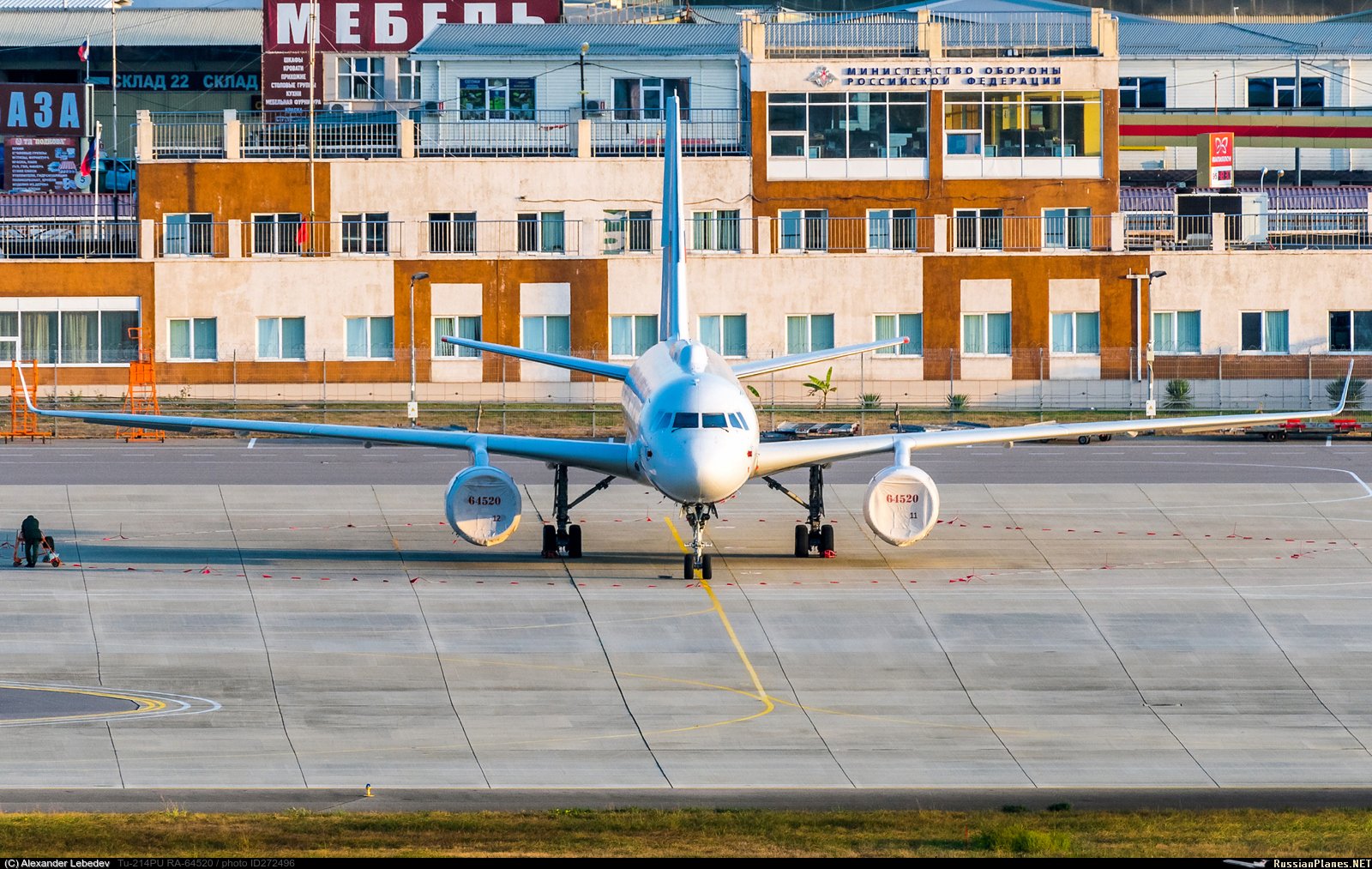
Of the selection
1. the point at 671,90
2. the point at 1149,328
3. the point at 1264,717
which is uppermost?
the point at 671,90

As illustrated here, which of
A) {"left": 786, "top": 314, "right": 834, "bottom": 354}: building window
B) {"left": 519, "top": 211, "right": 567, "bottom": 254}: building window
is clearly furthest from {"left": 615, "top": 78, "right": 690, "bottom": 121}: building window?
{"left": 786, "top": 314, "right": 834, "bottom": 354}: building window

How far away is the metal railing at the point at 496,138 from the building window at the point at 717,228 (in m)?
7.08

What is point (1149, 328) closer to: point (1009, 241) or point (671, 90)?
point (1009, 241)

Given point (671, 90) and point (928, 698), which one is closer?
point (928, 698)

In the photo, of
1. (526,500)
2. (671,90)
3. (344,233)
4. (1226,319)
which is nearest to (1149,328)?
(1226,319)

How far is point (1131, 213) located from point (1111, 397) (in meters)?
18.7

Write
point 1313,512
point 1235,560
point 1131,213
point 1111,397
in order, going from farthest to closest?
point 1131,213, point 1111,397, point 1313,512, point 1235,560

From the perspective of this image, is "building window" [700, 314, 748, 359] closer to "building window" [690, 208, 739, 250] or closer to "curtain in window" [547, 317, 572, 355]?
"building window" [690, 208, 739, 250]

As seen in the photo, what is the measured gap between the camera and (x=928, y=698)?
104 ft

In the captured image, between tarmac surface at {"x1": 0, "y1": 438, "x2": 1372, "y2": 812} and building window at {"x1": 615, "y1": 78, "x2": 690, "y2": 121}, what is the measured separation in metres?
53.7

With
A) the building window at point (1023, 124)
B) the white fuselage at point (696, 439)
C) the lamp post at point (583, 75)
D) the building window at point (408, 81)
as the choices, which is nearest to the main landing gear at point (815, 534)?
the white fuselage at point (696, 439)

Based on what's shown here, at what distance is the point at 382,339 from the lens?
3600 inches

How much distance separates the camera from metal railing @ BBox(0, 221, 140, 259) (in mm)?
94188

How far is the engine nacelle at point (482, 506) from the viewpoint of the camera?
40.8m
